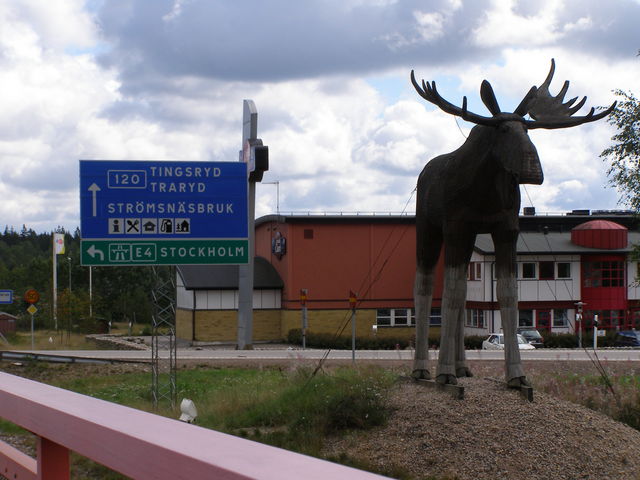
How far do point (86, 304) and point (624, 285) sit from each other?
3829 cm

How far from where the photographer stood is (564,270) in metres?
53.4

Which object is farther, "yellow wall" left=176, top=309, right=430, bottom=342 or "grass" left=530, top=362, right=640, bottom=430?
"yellow wall" left=176, top=309, right=430, bottom=342

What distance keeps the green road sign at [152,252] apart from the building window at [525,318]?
3773 cm

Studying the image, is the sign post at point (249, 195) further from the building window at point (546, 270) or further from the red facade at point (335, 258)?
the building window at point (546, 270)

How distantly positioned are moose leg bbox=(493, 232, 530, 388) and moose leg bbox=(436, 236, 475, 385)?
46cm

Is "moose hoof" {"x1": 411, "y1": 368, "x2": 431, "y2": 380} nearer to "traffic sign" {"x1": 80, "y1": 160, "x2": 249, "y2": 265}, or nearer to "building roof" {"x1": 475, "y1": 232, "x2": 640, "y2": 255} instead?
"traffic sign" {"x1": 80, "y1": 160, "x2": 249, "y2": 265}

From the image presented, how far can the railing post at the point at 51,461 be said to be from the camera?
12.6 ft

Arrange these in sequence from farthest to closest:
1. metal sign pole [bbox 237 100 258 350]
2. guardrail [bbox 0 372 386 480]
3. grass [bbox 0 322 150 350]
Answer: grass [bbox 0 322 150 350]
metal sign pole [bbox 237 100 258 350]
guardrail [bbox 0 372 386 480]

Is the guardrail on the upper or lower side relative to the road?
Result: upper

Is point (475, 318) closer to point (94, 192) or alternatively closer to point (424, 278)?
point (94, 192)

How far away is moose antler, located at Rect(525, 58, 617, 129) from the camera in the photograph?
37.2 feet

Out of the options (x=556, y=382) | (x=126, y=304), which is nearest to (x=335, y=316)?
(x=126, y=304)

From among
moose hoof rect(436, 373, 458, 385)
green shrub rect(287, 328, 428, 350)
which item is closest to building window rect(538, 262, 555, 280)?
green shrub rect(287, 328, 428, 350)

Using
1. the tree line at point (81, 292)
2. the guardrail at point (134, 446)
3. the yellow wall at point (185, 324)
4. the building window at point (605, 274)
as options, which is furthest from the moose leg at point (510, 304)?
the tree line at point (81, 292)
